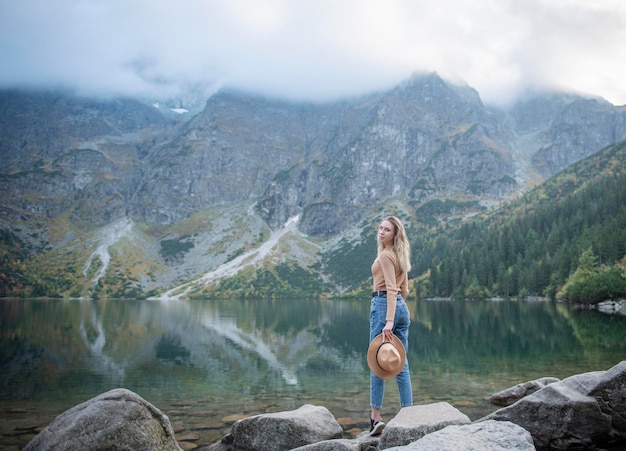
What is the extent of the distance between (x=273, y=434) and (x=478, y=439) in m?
6.30

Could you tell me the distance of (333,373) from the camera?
24.9m

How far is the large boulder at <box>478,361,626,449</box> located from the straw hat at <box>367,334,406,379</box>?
11.9 ft

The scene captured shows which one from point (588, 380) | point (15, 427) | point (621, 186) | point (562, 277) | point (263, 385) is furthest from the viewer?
point (621, 186)

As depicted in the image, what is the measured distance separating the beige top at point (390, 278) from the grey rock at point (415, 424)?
1.89 m

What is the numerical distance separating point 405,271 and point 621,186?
149m

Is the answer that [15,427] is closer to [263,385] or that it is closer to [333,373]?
[263,385]

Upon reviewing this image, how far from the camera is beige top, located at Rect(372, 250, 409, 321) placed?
9.21 m

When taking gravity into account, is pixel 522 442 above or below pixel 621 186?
below

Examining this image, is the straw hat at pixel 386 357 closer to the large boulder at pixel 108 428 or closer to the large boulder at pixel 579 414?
the large boulder at pixel 579 414

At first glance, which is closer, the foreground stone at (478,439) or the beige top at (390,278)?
the foreground stone at (478,439)

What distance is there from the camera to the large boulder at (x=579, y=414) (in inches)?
387

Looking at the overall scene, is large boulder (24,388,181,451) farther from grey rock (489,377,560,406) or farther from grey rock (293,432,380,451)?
grey rock (489,377,560,406)

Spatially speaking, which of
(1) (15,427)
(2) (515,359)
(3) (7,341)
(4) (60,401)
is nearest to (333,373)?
(2) (515,359)

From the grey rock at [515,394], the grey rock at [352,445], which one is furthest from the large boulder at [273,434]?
the grey rock at [515,394]
